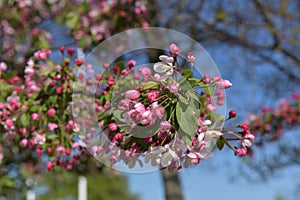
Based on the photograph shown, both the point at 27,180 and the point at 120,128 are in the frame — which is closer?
the point at 120,128

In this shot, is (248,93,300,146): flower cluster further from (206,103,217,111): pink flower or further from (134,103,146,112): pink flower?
(134,103,146,112): pink flower

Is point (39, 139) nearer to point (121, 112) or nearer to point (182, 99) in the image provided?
point (121, 112)

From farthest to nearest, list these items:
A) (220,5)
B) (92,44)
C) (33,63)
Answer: (220,5)
(92,44)
(33,63)

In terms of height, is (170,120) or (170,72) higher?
(170,72)

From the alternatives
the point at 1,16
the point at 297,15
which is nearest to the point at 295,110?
the point at 297,15

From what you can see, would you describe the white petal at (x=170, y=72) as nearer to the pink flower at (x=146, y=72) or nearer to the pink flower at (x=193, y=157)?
the pink flower at (x=146, y=72)

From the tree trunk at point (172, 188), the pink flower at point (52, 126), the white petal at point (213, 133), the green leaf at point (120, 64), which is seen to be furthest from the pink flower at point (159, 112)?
the tree trunk at point (172, 188)

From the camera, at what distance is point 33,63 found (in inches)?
104

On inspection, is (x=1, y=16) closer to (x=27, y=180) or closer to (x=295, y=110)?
(x=27, y=180)

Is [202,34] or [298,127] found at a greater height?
[202,34]

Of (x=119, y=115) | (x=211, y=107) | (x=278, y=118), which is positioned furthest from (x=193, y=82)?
(x=278, y=118)

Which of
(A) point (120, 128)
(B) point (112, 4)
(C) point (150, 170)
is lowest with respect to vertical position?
(C) point (150, 170)

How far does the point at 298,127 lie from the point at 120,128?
3889 mm

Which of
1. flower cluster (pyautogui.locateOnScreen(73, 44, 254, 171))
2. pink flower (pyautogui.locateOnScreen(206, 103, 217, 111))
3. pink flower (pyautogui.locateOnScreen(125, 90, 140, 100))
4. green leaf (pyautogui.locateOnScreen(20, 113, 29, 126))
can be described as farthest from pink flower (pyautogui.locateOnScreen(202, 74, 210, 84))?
green leaf (pyautogui.locateOnScreen(20, 113, 29, 126))
